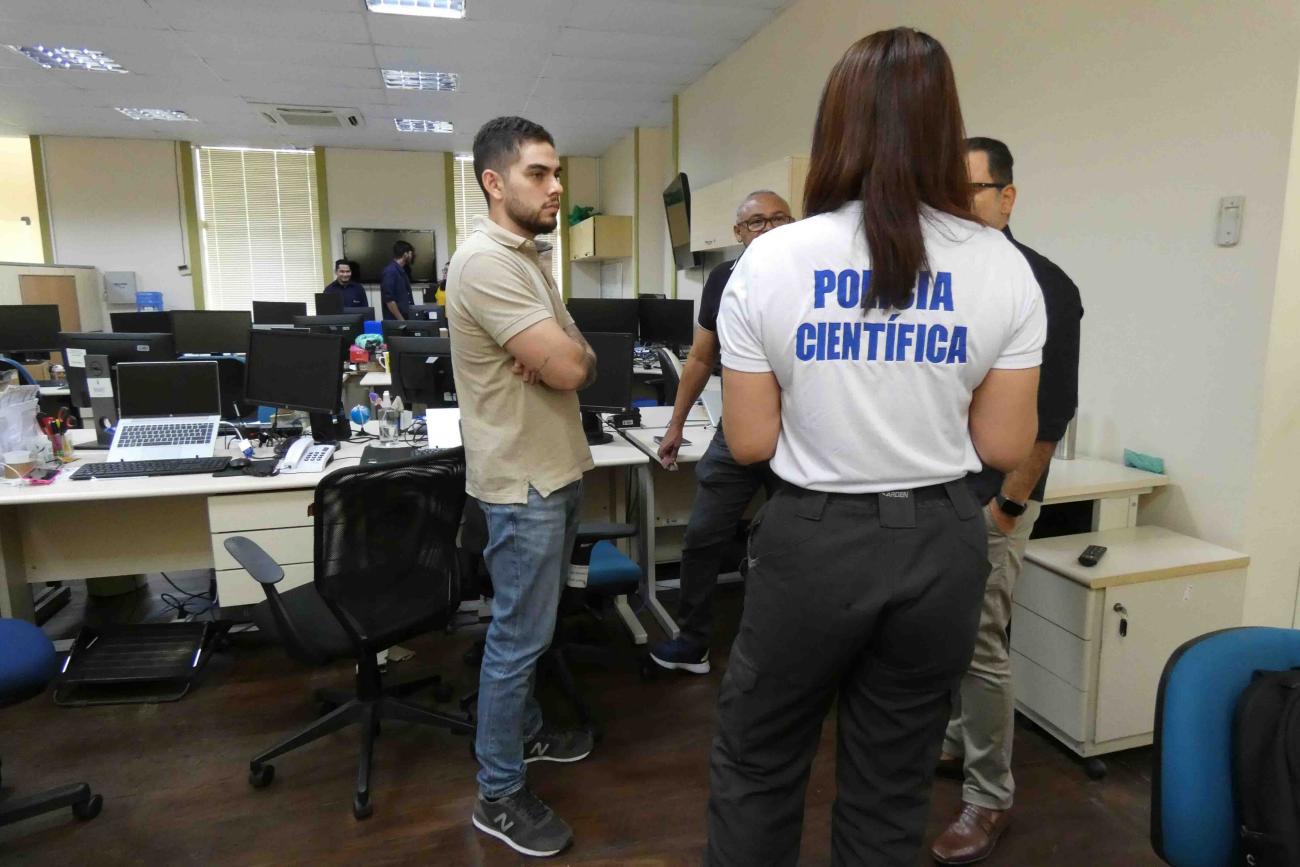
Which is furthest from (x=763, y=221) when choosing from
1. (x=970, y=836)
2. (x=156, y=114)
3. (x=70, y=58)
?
(x=156, y=114)

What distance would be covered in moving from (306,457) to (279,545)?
321 millimetres

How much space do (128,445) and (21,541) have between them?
1.62 feet

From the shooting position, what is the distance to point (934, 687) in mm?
1104

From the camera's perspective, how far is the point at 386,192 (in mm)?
8969

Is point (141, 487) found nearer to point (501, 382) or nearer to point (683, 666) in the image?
point (501, 382)

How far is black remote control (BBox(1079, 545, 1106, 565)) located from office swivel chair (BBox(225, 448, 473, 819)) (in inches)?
65.2

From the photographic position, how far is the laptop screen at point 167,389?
106 inches

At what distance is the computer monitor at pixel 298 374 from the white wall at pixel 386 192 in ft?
21.2

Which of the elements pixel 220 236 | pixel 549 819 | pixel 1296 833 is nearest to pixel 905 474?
pixel 1296 833

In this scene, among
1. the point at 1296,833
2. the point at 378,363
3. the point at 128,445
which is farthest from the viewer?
the point at 378,363

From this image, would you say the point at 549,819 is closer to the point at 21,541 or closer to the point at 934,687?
the point at 934,687

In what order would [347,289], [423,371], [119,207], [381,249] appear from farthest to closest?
[381,249] → [119,207] → [347,289] → [423,371]

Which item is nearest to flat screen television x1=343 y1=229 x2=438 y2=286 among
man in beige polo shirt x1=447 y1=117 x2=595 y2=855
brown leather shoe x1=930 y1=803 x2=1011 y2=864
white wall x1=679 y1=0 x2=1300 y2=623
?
white wall x1=679 y1=0 x2=1300 y2=623

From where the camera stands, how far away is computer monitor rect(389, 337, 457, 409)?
3.18 meters
